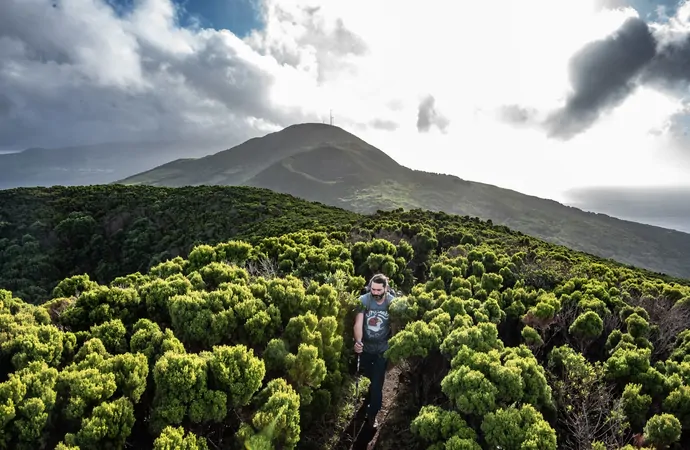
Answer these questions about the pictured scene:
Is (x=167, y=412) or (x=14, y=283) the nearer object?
(x=167, y=412)

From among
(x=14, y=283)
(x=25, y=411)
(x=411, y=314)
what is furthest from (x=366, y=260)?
(x=14, y=283)

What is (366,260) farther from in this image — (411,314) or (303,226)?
(303,226)

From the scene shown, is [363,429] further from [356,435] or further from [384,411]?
[384,411]

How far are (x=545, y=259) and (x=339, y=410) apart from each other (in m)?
10.4

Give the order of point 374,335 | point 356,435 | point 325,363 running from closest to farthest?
point 356,435 → point 374,335 → point 325,363

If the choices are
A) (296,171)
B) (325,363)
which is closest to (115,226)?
(325,363)

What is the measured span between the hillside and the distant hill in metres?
108

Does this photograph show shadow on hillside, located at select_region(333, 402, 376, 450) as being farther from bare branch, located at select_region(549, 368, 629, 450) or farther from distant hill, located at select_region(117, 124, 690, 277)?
distant hill, located at select_region(117, 124, 690, 277)

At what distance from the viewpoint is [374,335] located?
7.11 meters

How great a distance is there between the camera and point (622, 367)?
6984 mm

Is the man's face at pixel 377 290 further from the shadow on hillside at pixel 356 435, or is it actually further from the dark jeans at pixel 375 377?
the shadow on hillside at pixel 356 435

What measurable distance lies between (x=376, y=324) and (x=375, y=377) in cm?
90

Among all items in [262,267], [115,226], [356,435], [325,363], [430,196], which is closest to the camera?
[356,435]

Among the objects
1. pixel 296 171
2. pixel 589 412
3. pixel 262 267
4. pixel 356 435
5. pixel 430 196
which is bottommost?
pixel 356 435
